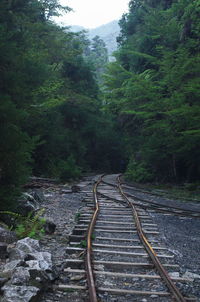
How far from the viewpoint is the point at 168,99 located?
52.3 ft

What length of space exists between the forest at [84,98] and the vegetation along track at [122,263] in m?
2.43

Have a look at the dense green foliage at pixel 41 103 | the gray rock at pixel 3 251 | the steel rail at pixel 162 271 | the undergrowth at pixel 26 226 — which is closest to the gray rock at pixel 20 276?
the gray rock at pixel 3 251

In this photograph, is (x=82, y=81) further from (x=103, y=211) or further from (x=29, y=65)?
(x=103, y=211)

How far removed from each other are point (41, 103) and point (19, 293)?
1317 centimetres

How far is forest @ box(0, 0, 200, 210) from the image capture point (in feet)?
26.2

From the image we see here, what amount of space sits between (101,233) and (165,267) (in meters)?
2.39

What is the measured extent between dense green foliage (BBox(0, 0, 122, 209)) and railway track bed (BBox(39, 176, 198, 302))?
242cm

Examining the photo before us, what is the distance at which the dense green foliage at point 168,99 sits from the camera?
50.4 ft

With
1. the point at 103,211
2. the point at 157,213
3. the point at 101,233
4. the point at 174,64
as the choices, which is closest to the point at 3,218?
the point at 101,233

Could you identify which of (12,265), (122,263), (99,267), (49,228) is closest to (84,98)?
(49,228)

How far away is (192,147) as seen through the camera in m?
15.5

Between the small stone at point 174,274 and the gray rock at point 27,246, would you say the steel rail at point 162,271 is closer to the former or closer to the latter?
the small stone at point 174,274

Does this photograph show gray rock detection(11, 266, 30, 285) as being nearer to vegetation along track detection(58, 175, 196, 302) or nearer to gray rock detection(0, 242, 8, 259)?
vegetation along track detection(58, 175, 196, 302)

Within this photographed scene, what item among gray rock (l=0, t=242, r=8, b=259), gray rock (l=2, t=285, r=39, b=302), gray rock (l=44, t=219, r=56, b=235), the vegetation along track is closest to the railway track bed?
the vegetation along track
